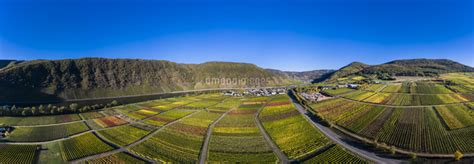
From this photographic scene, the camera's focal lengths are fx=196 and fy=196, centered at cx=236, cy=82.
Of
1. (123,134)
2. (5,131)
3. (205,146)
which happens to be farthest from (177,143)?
(5,131)

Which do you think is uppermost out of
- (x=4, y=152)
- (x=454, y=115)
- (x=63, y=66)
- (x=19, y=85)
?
(x=63, y=66)

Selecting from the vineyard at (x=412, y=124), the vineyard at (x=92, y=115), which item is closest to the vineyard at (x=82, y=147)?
the vineyard at (x=92, y=115)

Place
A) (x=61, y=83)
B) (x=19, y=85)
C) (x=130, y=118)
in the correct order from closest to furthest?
(x=130, y=118) < (x=19, y=85) < (x=61, y=83)

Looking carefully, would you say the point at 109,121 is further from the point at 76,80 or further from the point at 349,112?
the point at 76,80

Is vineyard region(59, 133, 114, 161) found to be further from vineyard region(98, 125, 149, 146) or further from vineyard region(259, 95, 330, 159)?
vineyard region(259, 95, 330, 159)

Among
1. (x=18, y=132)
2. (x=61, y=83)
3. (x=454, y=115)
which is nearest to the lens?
(x=454, y=115)

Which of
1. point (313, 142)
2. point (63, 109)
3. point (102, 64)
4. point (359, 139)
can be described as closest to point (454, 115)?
point (359, 139)

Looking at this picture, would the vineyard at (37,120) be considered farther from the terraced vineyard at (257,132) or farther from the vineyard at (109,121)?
the vineyard at (109,121)

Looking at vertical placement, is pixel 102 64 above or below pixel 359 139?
above

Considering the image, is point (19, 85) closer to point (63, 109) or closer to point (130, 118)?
point (63, 109)
